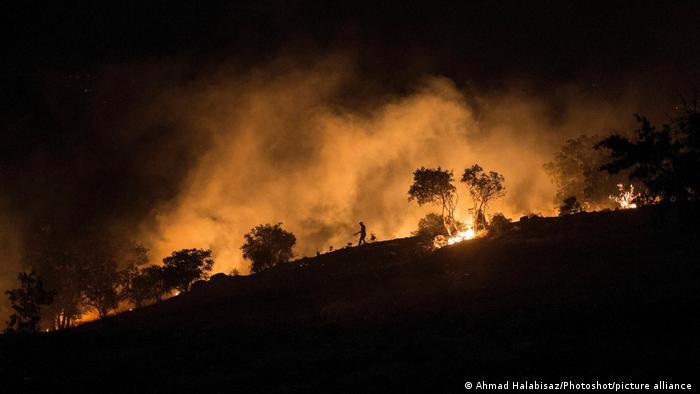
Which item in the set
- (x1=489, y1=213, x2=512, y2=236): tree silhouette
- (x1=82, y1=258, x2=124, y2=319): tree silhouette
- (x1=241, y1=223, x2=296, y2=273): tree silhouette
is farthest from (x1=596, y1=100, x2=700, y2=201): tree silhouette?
(x1=82, y1=258, x2=124, y2=319): tree silhouette

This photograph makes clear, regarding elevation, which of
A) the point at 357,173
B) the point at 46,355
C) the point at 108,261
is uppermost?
the point at 357,173

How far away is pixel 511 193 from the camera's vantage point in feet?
326

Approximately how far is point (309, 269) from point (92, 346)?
25.4m

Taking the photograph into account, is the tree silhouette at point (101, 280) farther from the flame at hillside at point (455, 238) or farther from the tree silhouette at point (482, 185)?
the tree silhouette at point (482, 185)

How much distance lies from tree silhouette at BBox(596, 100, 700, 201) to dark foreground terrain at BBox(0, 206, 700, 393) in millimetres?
839

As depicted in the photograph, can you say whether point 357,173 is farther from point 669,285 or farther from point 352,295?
point 669,285

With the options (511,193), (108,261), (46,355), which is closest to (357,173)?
(511,193)

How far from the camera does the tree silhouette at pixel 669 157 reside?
52.6 ft

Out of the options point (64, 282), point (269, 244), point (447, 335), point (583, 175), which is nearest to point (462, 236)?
point (269, 244)

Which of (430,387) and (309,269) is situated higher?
(309,269)

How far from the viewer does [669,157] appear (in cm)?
1670

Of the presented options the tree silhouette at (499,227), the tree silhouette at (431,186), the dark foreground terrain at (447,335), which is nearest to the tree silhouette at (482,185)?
the tree silhouette at (499,227)

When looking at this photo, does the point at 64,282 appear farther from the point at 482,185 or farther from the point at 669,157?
the point at 669,157

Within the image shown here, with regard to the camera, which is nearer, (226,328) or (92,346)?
(92,346)
